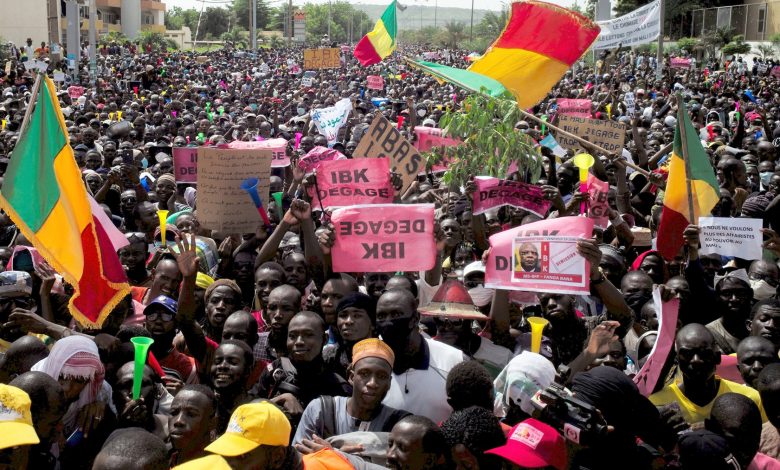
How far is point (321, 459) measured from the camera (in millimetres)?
3508

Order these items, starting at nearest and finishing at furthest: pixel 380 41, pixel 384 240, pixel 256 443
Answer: pixel 256 443, pixel 384 240, pixel 380 41

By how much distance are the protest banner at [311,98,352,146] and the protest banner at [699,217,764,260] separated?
794 centimetres

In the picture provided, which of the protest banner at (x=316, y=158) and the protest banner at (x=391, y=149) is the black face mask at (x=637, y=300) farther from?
the protest banner at (x=316, y=158)

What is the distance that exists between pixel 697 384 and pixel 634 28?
1342cm

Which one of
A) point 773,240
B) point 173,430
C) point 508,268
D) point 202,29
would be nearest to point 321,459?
point 173,430

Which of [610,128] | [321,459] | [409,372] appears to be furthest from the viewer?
[610,128]

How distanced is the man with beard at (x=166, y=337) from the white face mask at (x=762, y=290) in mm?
3464

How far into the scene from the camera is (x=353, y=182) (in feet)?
23.1

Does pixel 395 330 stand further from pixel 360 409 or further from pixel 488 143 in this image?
pixel 488 143

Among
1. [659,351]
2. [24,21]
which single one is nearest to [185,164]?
[659,351]

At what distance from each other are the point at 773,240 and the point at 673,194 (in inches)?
29.4

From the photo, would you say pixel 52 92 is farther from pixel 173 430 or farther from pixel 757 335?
pixel 757 335

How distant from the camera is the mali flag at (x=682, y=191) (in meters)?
6.21

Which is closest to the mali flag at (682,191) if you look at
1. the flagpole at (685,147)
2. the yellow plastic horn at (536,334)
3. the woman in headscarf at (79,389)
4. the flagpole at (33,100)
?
the flagpole at (685,147)
